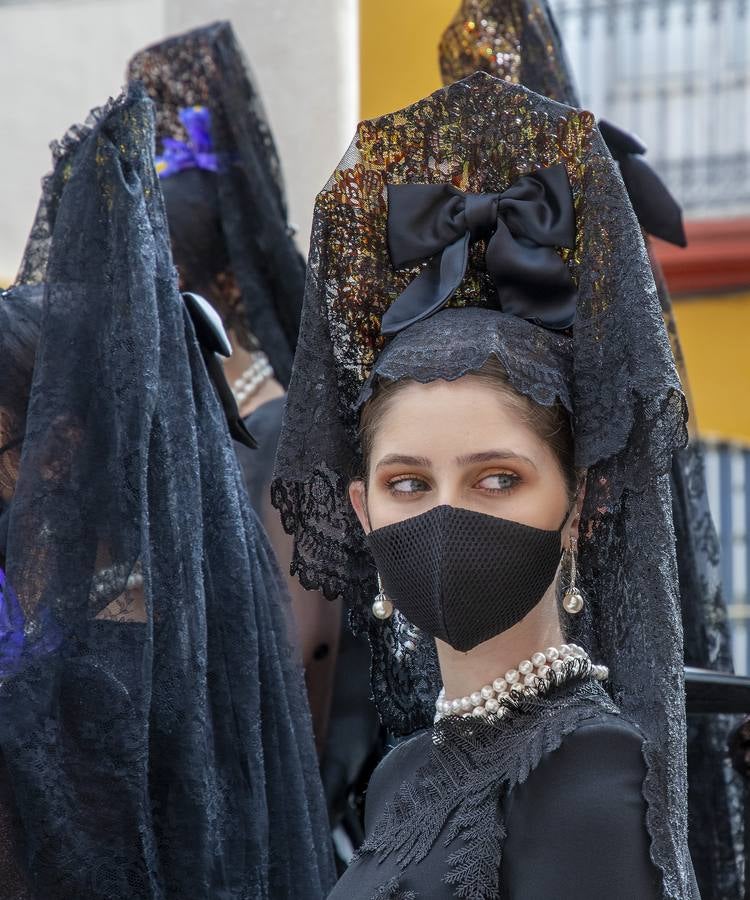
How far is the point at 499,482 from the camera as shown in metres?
2.02

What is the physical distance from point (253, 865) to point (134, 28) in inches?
166

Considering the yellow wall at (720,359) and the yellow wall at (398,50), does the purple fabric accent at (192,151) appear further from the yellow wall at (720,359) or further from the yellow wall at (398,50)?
the yellow wall at (720,359)

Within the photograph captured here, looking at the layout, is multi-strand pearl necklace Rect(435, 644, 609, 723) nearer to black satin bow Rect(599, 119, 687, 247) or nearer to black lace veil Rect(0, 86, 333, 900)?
black lace veil Rect(0, 86, 333, 900)

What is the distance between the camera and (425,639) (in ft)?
7.86

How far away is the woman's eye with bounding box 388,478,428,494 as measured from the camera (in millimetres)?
2059

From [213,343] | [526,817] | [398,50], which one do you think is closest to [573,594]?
[526,817]

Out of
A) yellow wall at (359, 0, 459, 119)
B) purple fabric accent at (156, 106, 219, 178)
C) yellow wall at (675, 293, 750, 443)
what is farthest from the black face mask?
yellow wall at (675, 293, 750, 443)

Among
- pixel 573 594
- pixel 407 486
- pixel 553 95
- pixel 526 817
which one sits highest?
pixel 553 95

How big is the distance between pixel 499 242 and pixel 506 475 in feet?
1.25

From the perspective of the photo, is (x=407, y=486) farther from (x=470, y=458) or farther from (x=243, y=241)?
(x=243, y=241)

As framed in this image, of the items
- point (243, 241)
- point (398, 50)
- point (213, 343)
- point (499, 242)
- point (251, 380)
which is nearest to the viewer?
point (499, 242)

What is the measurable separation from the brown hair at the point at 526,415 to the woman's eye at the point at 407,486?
0.09 metres

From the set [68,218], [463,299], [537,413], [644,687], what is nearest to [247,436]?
[68,218]

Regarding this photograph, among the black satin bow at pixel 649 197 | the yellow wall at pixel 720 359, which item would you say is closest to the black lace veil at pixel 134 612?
the black satin bow at pixel 649 197
